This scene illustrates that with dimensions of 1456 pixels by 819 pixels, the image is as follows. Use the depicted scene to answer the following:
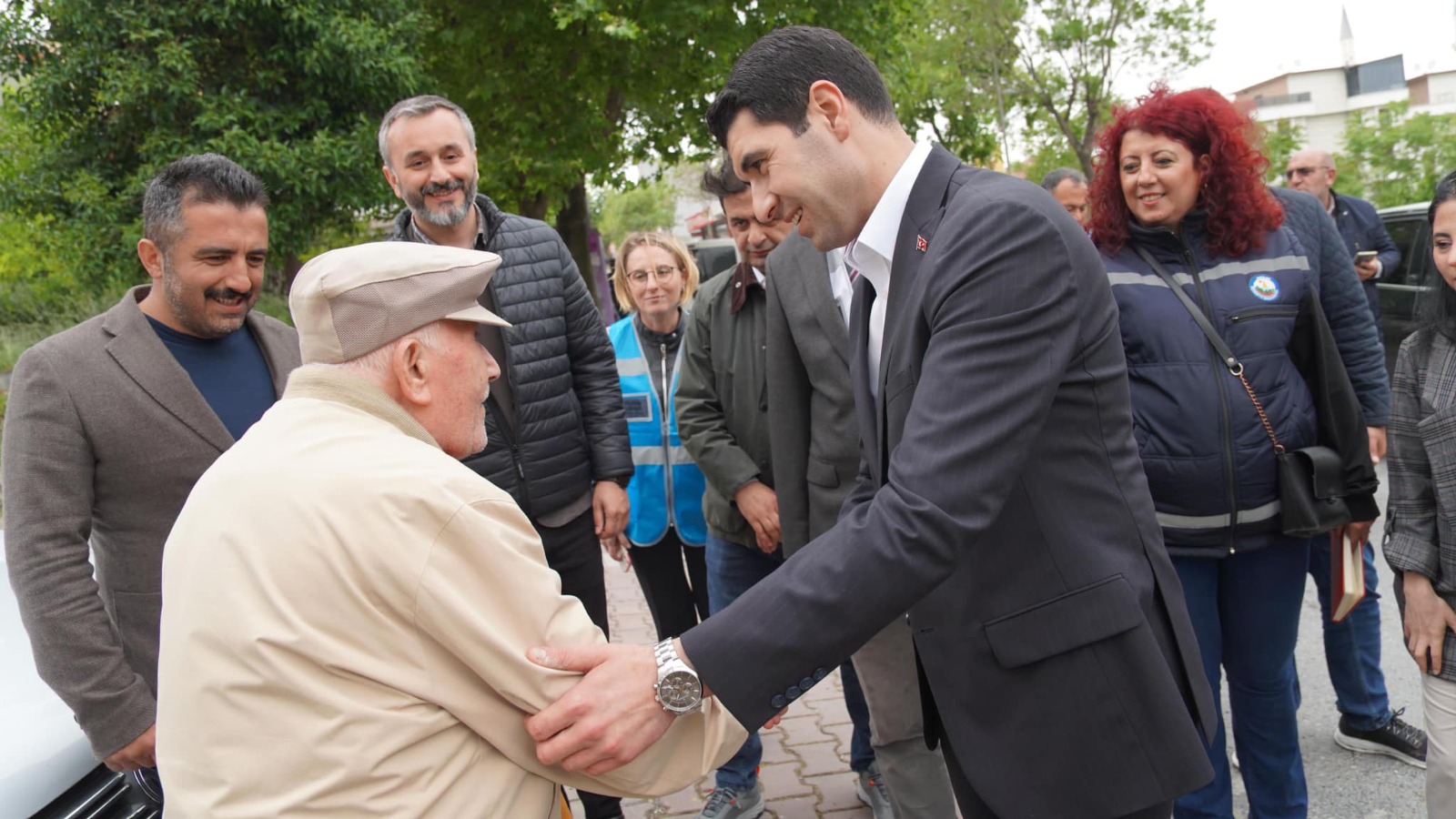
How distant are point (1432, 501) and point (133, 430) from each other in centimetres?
334

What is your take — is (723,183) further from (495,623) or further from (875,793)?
(495,623)

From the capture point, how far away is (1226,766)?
130 inches

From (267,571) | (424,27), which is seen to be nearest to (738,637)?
(267,571)

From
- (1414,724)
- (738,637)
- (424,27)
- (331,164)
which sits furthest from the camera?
(424,27)

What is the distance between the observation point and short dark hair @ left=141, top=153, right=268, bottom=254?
294 cm

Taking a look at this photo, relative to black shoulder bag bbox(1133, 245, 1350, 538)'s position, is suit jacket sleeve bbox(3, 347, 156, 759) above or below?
above

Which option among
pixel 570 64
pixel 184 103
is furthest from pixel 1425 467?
pixel 570 64

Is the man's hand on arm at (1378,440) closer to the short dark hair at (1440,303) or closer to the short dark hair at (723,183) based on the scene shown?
the short dark hair at (1440,303)

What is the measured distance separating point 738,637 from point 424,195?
237cm

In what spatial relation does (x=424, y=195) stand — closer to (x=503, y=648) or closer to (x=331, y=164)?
(x=503, y=648)

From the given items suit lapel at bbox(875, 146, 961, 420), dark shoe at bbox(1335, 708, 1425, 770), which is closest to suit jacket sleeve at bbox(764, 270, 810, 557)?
suit lapel at bbox(875, 146, 961, 420)

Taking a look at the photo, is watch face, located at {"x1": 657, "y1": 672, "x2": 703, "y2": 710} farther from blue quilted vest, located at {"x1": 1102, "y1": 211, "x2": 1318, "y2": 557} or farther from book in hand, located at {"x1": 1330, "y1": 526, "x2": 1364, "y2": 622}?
book in hand, located at {"x1": 1330, "y1": 526, "x2": 1364, "y2": 622}

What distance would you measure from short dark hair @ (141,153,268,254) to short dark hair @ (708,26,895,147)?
159 centimetres

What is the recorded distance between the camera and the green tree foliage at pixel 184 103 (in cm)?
977
